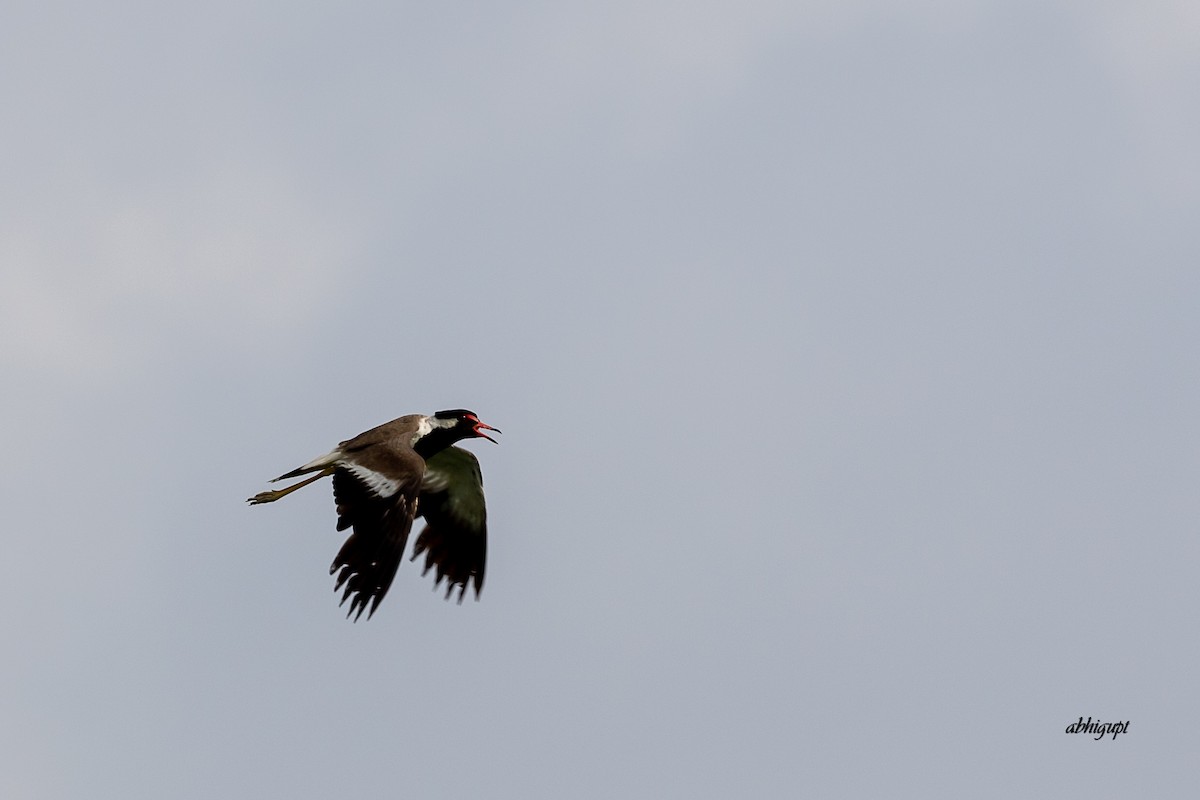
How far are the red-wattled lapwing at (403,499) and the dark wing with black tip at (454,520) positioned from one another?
15 millimetres

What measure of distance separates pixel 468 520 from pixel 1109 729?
9.91m

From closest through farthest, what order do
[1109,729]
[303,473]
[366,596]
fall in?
[366,596] → [303,473] → [1109,729]

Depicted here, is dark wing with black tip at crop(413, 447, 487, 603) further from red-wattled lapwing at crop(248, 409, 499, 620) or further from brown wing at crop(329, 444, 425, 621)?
brown wing at crop(329, 444, 425, 621)

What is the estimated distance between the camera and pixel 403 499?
20203 millimetres

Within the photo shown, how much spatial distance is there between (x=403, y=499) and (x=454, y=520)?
4.65 metres

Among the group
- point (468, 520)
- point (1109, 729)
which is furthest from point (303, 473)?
point (1109, 729)

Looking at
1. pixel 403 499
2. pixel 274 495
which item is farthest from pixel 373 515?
pixel 274 495

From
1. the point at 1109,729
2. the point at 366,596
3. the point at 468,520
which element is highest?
the point at 468,520

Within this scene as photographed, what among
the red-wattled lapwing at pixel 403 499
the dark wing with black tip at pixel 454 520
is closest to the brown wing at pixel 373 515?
the red-wattled lapwing at pixel 403 499

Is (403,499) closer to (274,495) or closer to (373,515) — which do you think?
(373,515)

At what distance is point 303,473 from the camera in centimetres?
2222

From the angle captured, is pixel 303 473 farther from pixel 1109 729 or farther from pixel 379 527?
pixel 1109 729

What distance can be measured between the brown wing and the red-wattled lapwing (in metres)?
0.01

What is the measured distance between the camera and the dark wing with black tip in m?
24.5
